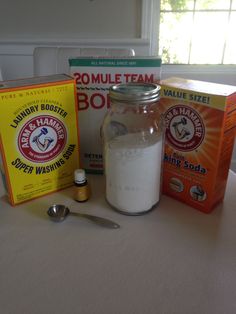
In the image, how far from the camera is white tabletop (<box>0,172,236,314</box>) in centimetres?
43

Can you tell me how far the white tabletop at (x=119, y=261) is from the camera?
0.43 m

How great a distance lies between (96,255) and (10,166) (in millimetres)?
270

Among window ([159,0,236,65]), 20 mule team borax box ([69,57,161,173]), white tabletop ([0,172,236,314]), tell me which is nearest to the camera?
white tabletop ([0,172,236,314])

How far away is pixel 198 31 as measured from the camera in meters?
1.84

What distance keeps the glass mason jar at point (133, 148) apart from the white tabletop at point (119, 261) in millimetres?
42

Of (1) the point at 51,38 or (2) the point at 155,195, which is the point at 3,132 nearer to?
(2) the point at 155,195

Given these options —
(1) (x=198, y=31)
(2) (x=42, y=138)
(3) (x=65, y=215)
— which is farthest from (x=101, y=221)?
(1) (x=198, y=31)

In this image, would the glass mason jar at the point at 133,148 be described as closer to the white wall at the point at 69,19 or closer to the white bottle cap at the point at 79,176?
the white bottle cap at the point at 79,176

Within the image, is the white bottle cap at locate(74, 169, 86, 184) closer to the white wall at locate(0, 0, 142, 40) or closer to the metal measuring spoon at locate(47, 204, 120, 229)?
the metal measuring spoon at locate(47, 204, 120, 229)

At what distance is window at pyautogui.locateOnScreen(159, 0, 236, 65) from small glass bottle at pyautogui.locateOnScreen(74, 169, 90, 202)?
1491 mm

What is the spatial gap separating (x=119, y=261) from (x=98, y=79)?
0.42 metres

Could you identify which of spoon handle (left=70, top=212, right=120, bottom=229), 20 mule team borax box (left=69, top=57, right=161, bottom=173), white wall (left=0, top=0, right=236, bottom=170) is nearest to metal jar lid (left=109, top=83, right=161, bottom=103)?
20 mule team borax box (left=69, top=57, right=161, bottom=173)

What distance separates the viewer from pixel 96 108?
722mm

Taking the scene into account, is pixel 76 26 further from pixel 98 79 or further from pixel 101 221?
pixel 101 221
